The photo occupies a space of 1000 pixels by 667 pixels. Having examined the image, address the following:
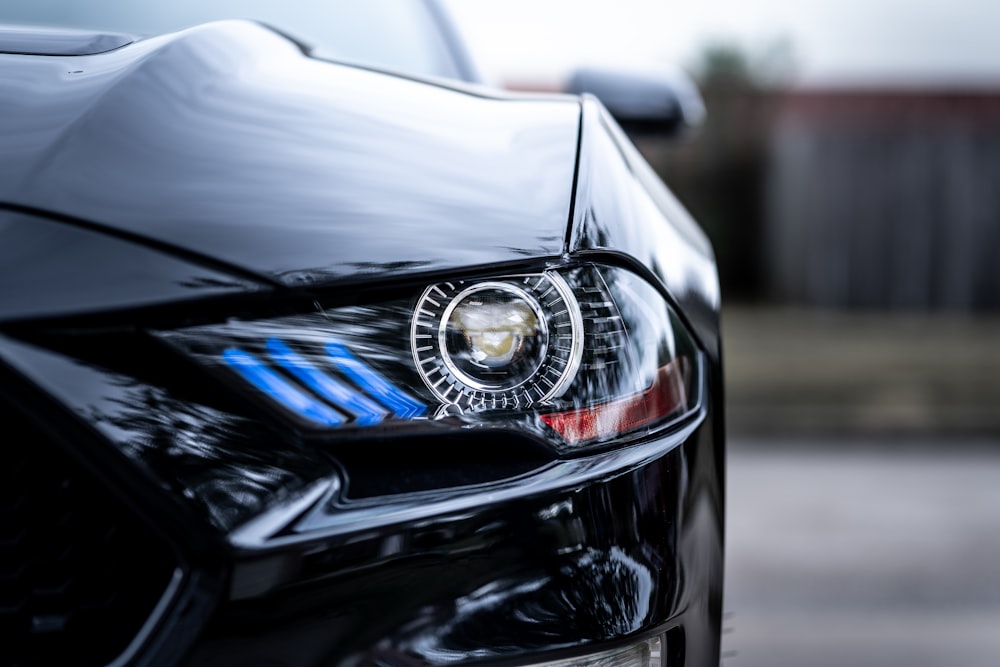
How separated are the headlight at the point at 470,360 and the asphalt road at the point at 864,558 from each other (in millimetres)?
1166

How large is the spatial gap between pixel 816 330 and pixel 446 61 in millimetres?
5630

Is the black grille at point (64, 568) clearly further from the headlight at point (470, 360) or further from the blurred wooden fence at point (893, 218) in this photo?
the blurred wooden fence at point (893, 218)

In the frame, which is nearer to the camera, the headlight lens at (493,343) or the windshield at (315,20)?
the headlight lens at (493,343)

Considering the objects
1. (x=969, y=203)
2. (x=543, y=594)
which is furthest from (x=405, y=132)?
(x=969, y=203)

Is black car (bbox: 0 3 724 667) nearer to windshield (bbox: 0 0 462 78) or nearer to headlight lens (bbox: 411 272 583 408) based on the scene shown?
headlight lens (bbox: 411 272 583 408)

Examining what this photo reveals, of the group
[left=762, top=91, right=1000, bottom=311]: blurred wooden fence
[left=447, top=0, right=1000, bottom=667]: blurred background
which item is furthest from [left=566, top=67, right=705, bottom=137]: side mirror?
[left=762, top=91, right=1000, bottom=311]: blurred wooden fence

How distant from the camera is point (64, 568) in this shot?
0.82m

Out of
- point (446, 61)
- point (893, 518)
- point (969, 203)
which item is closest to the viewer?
point (446, 61)

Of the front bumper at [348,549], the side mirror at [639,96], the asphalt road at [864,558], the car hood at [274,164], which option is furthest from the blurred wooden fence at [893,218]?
the front bumper at [348,549]

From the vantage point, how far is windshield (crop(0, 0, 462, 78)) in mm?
1732

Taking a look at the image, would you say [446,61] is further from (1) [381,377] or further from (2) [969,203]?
(2) [969,203]

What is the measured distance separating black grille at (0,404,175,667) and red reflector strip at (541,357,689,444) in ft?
1.25

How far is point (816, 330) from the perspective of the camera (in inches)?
277

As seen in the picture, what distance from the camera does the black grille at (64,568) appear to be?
2.63 ft
